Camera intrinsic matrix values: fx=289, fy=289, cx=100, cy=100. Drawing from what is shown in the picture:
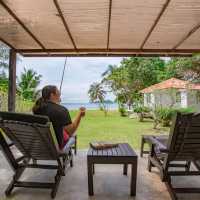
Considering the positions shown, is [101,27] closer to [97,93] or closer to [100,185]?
[100,185]

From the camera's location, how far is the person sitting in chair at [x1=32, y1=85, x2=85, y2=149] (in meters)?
4.03

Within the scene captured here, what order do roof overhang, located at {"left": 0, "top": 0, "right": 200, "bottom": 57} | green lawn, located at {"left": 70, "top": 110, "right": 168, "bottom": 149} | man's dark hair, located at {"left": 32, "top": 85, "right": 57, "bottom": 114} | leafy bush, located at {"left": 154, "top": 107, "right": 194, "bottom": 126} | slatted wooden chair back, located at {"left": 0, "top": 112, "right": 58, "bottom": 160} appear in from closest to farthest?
slatted wooden chair back, located at {"left": 0, "top": 112, "right": 58, "bottom": 160} → man's dark hair, located at {"left": 32, "top": 85, "right": 57, "bottom": 114} → roof overhang, located at {"left": 0, "top": 0, "right": 200, "bottom": 57} → green lawn, located at {"left": 70, "top": 110, "right": 168, "bottom": 149} → leafy bush, located at {"left": 154, "top": 107, "right": 194, "bottom": 126}

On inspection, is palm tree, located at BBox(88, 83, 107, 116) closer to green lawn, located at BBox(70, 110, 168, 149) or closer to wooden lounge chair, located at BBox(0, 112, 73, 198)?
green lawn, located at BBox(70, 110, 168, 149)

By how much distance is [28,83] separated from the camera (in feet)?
69.3

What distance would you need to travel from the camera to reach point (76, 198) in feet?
11.5

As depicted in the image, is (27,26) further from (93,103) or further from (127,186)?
(93,103)

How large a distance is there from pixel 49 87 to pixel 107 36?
7.75ft

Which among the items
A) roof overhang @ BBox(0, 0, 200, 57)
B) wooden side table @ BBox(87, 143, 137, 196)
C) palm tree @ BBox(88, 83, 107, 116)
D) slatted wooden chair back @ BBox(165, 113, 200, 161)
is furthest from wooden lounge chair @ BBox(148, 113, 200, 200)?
palm tree @ BBox(88, 83, 107, 116)

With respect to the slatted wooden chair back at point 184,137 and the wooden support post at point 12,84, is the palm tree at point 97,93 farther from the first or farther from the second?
the slatted wooden chair back at point 184,137

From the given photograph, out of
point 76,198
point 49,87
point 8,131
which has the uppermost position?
point 49,87

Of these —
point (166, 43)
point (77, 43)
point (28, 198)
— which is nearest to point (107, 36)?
point (77, 43)

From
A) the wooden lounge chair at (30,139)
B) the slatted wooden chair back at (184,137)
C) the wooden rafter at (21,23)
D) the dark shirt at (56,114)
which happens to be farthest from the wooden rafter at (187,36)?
the wooden lounge chair at (30,139)

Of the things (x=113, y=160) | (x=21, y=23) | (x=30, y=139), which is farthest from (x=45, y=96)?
(x=21, y=23)

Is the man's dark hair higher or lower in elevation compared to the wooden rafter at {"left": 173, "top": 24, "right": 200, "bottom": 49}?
lower
